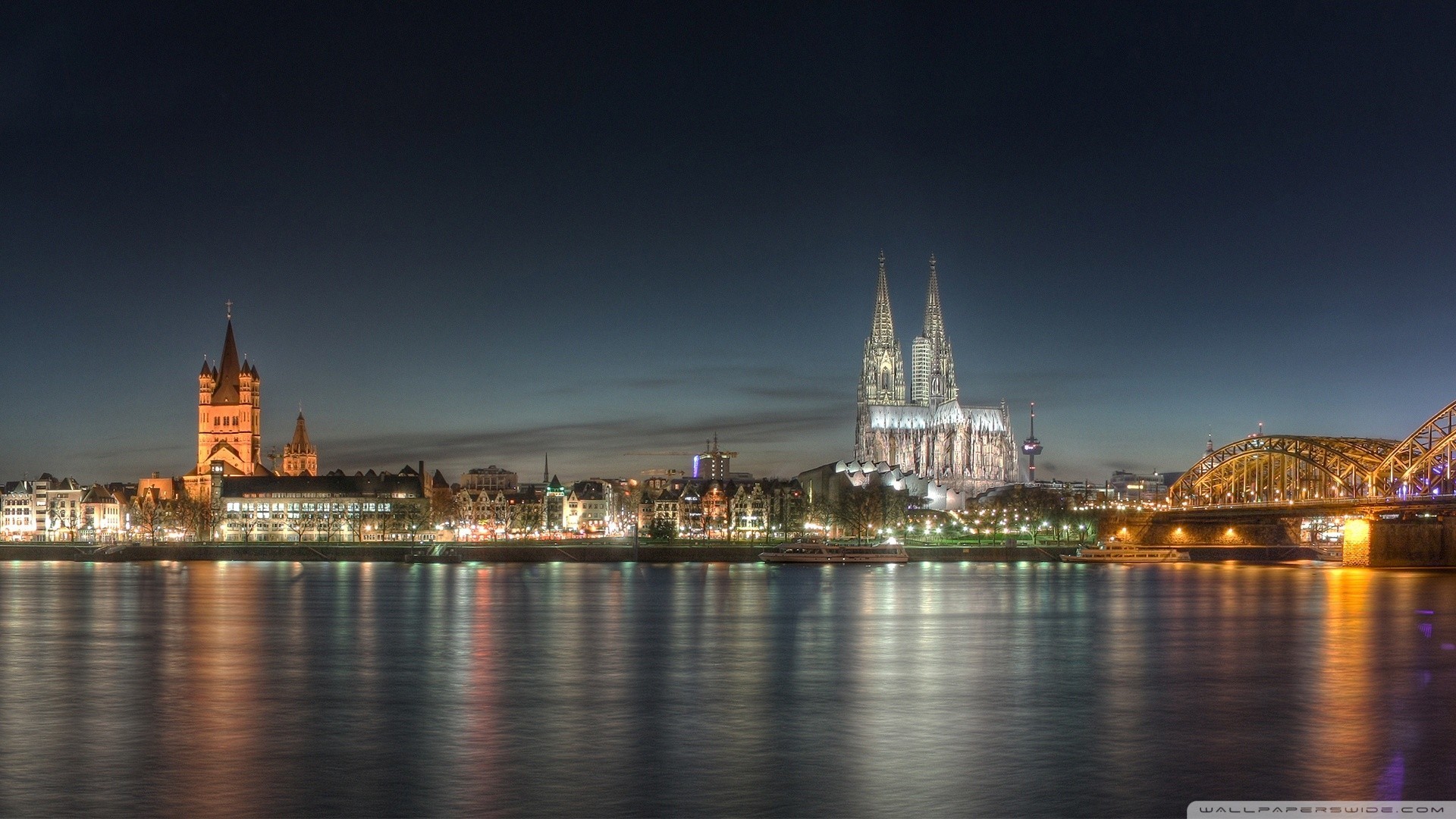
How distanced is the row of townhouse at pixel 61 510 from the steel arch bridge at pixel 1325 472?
375ft

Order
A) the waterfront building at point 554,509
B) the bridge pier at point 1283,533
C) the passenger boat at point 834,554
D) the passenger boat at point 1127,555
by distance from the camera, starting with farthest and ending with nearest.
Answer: the waterfront building at point 554,509 → the passenger boat at point 1127,555 → the passenger boat at point 834,554 → the bridge pier at point 1283,533

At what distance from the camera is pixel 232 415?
184250 mm

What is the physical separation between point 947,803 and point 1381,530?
8077cm

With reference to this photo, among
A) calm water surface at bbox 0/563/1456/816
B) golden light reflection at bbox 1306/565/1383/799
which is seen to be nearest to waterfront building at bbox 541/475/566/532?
calm water surface at bbox 0/563/1456/816

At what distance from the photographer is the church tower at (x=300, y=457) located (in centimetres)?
19538

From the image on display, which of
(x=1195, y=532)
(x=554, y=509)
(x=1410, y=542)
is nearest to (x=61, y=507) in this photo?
(x=554, y=509)

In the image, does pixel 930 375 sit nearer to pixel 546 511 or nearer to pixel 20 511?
pixel 546 511

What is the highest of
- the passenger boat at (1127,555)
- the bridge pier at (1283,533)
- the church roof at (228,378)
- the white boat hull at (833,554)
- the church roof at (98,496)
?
the church roof at (228,378)

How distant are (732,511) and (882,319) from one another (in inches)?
2154

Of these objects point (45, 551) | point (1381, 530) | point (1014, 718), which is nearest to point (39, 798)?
point (1014, 718)

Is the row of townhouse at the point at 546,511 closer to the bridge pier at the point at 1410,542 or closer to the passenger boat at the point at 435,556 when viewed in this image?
the passenger boat at the point at 435,556

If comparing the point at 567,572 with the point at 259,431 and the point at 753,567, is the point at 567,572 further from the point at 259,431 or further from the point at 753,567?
the point at 259,431

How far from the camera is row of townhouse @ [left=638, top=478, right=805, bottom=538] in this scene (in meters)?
142

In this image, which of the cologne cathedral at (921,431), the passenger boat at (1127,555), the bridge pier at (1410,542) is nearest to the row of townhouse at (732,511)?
the cologne cathedral at (921,431)
